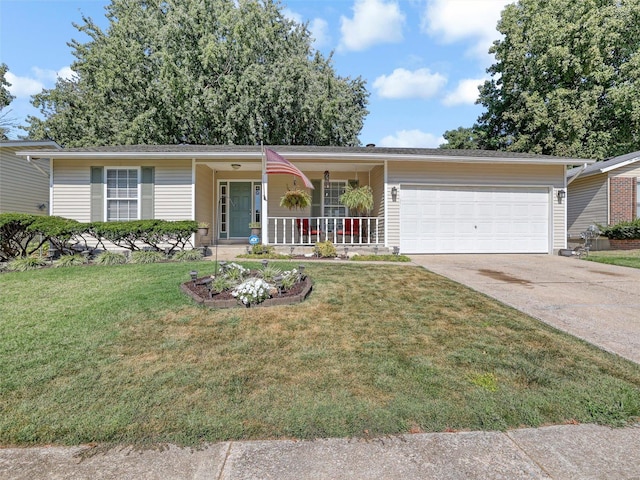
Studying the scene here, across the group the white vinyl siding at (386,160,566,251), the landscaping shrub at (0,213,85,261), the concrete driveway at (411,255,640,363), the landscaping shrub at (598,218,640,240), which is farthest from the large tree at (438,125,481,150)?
the landscaping shrub at (0,213,85,261)

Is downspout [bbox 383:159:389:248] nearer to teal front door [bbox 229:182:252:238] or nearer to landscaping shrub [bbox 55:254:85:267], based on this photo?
teal front door [bbox 229:182:252:238]

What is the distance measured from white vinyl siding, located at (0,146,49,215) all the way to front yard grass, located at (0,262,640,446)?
995 centimetres

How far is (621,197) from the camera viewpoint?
12633mm

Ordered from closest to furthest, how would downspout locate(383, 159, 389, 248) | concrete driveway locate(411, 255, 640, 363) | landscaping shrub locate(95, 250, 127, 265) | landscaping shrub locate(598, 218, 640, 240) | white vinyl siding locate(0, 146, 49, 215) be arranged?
1. concrete driveway locate(411, 255, 640, 363)
2. landscaping shrub locate(95, 250, 127, 265)
3. downspout locate(383, 159, 389, 248)
4. landscaping shrub locate(598, 218, 640, 240)
5. white vinyl siding locate(0, 146, 49, 215)

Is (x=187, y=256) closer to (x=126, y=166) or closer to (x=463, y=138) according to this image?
(x=126, y=166)

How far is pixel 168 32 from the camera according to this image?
16.7 m

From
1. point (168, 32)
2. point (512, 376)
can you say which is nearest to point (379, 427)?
point (512, 376)

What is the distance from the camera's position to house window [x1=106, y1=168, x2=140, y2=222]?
9836 millimetres

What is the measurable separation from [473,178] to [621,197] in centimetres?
702

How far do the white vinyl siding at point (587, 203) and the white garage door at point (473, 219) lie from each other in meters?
4.60

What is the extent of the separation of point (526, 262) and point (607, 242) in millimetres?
6302

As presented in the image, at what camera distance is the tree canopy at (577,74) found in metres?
17.9

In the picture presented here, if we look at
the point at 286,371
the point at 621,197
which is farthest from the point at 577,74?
the point at 286,371

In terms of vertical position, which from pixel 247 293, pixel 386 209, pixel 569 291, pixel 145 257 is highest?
pixel 386 209
